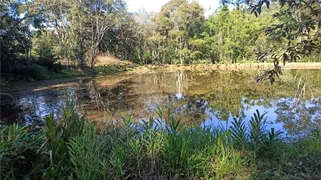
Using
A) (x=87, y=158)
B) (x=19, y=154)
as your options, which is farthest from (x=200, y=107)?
(x=19, y=154)

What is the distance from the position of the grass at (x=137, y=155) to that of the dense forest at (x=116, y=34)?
12.1m

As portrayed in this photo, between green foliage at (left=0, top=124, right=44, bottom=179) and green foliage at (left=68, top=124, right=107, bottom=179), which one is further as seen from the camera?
green foliage at (left=68, top=124, right=107, bottom=179)

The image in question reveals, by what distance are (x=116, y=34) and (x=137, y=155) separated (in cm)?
2850

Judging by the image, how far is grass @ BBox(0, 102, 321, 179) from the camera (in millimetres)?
1983

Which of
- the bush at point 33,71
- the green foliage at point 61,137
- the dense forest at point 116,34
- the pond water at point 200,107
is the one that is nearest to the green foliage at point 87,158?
the green foliage at point 61,137

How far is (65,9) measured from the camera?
23.4 meters

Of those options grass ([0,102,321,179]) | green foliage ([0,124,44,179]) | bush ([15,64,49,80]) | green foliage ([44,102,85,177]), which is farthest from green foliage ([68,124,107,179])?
bush ([15,64,49,80])

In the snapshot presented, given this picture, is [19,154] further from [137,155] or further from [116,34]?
[116,34]

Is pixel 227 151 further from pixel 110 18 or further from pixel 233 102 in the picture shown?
pixel 110 18

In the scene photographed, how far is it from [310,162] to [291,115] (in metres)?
4.49

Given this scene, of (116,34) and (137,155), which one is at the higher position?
(116,34)

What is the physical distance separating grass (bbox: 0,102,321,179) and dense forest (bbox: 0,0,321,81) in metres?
12.1

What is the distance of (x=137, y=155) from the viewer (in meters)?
2.25

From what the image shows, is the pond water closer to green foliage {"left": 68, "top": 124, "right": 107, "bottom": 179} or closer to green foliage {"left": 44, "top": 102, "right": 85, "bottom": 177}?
green foliage {"left": 44, "top": 102, "right": 85, "bottom": 177}
